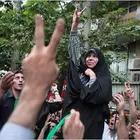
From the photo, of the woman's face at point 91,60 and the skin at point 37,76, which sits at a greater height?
the woman's face at point 91,60

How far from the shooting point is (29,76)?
1309 millimetres

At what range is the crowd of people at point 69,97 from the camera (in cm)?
129

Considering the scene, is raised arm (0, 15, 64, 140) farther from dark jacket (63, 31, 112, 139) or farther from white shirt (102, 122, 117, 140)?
white shirt (102, 122, 117, 140)

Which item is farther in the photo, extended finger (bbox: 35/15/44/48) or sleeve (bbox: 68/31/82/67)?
sleeve (bbox: 68/31/82/67)

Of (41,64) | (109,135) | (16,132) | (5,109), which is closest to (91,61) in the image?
(5,109)

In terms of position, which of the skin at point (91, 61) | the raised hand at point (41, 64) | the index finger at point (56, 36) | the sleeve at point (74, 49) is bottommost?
the raised hand at point (41, 64)

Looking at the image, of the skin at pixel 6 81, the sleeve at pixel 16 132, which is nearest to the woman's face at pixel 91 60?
the skin at pixel 6 81

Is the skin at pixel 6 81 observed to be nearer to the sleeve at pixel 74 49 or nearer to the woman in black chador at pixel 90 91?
the woman in black chador at pixel 90 91

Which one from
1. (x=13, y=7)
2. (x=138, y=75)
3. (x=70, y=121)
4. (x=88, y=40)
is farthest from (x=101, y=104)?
(x=138, y=75)

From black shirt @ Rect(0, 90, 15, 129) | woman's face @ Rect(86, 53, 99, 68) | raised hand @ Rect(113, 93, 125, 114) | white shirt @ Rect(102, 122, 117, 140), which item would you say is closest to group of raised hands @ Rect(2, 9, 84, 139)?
raised hand @ Rect(113, 93, 125, 114)

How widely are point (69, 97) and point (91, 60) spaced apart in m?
0.38

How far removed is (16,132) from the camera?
3.88 feet

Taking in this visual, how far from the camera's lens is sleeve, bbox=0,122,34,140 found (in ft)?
3.88

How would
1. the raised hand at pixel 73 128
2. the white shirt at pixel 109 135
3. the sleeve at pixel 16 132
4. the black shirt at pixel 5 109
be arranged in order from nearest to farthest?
the sleeve at pixel 16 132 → the raised hand at pixel 73 128 → the black shirt at pixel 5 109 → the white shirt at pixel 109 135
